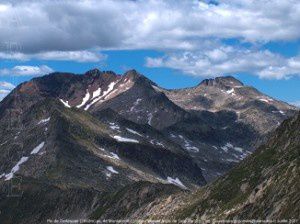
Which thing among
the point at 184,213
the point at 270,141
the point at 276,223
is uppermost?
the point at 270,141

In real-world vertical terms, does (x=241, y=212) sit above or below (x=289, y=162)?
below

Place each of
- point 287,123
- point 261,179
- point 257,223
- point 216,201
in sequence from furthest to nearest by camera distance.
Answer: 1. point 287,123
2. point 216,201
3. point 261,179
4. point 257,223

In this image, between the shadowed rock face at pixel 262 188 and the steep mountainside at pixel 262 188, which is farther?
the shadowed rock face at pixel 262 188

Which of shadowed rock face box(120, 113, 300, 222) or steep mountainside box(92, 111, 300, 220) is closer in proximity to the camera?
steep mountainside box(92, 111, 300, 220)

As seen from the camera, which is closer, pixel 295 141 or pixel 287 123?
pixel 295 141

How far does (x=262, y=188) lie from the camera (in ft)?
522

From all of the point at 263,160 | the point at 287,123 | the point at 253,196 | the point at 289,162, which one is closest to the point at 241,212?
the point at 253,196

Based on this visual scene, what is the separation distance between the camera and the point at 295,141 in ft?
582

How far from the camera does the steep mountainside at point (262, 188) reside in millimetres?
144000

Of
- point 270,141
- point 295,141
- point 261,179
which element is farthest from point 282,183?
point 270,141

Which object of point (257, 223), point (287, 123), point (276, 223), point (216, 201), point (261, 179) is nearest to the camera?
point (276, 223)

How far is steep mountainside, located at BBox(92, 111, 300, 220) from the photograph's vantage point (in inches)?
5669

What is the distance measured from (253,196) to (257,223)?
672 inches

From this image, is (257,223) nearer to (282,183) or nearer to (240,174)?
(282,183)
